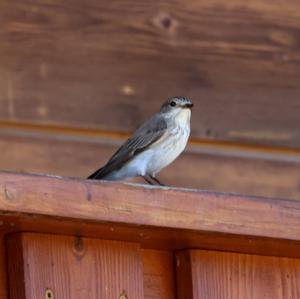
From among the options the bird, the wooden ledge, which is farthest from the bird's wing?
the wooden ledge

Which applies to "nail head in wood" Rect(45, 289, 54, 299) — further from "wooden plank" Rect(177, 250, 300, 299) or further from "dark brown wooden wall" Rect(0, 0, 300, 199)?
"dark brown wooden wall" Rect(0, 0, 300, 199)

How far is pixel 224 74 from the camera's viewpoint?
572cm

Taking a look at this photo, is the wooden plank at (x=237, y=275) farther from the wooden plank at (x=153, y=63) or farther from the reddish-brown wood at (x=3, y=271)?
the wooden plank at (x=153, y=63)

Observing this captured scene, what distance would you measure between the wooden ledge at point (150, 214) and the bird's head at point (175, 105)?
1771mm

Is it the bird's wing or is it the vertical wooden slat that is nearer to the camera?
the vertical wooden slat

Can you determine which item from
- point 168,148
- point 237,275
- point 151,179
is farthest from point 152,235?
point 151,179

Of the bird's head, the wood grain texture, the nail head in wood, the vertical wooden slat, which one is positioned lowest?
the nail head in wood

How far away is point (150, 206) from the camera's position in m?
3.33

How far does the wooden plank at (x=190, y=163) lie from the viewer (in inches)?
209

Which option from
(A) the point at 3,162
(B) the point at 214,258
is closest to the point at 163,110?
(A) the point at 3,162

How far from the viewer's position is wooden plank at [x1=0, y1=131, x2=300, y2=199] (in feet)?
17.4

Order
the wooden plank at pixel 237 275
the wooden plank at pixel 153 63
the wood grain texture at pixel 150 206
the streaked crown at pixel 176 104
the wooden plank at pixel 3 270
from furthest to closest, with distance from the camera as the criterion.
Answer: the wooden plank at pixel 153 63
the streaked crown at pixel 176 104
the wooden plank at pixel 237 275
the wooden plank at pixel 3 270
the wood grain texture at pixel 150 206

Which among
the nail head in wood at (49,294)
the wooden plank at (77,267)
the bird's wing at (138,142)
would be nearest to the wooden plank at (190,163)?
the bird's wing at (138,142)

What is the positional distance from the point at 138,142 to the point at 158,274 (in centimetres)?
182
